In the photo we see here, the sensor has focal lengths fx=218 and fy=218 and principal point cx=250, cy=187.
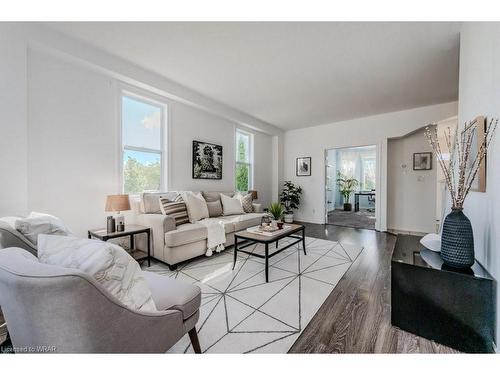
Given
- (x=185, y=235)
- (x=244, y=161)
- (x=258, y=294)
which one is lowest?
(x=258, y=294)

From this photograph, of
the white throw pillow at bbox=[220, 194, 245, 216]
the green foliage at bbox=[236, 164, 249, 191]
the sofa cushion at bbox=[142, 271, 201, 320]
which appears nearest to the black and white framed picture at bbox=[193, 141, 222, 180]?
the white throw pillow at bbox=[220, 194, 245, 216]

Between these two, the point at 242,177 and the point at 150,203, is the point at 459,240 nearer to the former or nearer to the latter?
the point at 150,203

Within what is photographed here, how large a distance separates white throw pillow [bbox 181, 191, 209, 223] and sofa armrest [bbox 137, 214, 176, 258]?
0.50 m

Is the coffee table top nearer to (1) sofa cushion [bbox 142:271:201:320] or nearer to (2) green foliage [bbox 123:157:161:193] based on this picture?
(1) sofa cushion [bbox 142:271:201:320]

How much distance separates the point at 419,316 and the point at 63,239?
7.02 ft

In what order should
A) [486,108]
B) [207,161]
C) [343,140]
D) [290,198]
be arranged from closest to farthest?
[486,108] → [207,161] → [343,140] → [290,198]

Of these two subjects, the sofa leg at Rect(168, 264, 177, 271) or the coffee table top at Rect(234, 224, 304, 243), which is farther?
the sofa leg at Rect(168, 264, 177, 271)

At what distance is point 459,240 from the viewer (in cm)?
139

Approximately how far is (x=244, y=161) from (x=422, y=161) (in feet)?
12.6

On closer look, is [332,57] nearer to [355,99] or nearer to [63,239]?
[355,99]

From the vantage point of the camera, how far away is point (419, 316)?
1.48m

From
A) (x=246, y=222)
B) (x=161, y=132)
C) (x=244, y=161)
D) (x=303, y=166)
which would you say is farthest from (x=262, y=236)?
(x=303, y=166)

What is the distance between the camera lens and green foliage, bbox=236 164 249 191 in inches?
205
